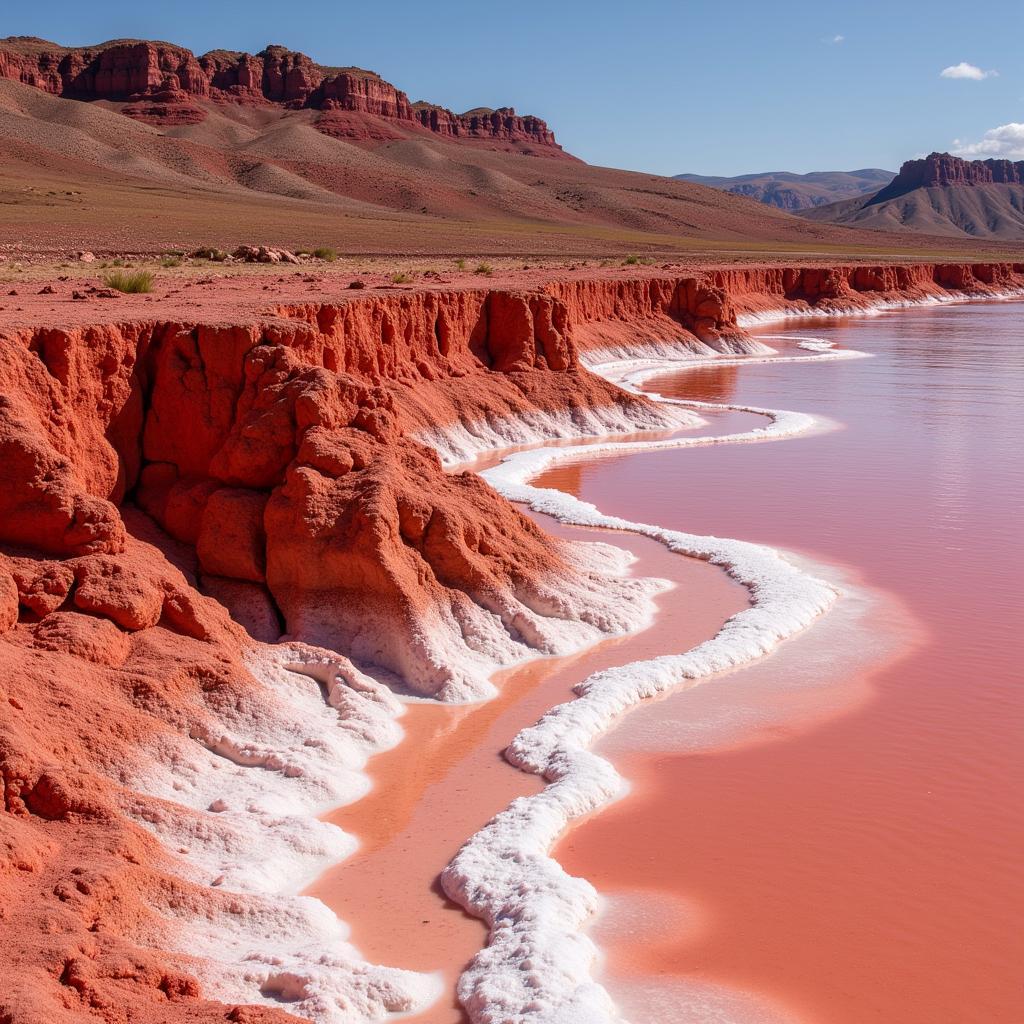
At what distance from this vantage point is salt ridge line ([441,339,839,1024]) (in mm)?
6438

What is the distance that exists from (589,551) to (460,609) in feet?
11.5

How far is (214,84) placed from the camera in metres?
142

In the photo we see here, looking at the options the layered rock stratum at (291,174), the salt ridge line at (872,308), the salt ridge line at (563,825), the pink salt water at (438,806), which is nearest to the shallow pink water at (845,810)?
the salt ridge line at (563,825)

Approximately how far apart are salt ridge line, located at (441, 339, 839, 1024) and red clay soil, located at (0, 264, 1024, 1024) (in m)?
1.38

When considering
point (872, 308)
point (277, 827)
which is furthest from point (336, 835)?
point (872, 308)

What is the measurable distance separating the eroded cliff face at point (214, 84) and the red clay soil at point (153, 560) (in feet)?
400

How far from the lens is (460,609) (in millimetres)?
11266

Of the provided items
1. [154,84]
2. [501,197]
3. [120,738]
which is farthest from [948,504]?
[154,84]

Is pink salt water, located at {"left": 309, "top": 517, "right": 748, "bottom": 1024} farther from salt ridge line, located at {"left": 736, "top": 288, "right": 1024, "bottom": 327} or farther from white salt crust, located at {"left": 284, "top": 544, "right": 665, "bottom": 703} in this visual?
salt ridge line, located at {"left": 736, "top": 288, "right": 1024, "bottom": 327}

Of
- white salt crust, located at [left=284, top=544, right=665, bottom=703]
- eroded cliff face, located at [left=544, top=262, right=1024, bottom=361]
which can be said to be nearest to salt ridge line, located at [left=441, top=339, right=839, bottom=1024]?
white salt crust, located at [left=284, top=544, right=665, bottom=703]

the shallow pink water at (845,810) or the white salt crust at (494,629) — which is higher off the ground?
the white salt crust at (494,629)

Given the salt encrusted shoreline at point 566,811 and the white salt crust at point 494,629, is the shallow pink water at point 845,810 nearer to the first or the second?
the salt encrusted shoreline at point 566,811

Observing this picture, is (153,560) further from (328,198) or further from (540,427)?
(328,198)

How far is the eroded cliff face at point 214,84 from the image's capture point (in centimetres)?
12850
